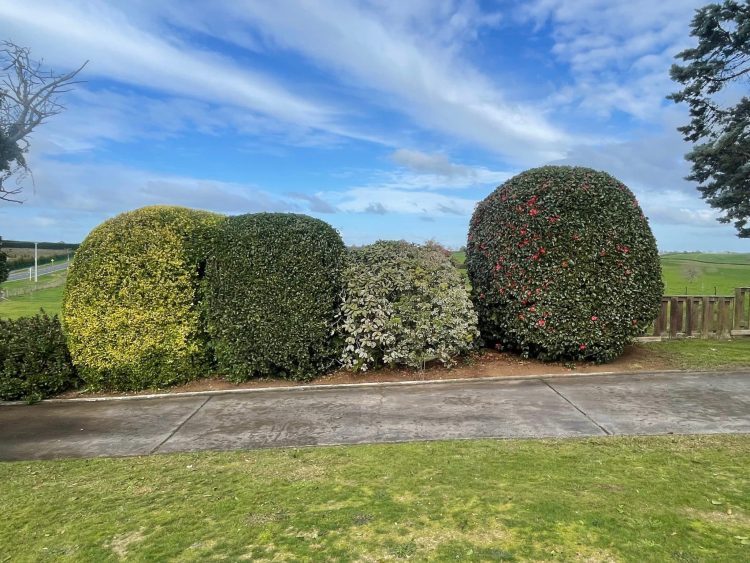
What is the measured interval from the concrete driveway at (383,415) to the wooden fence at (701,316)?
3190 millimetres

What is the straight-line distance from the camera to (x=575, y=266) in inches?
292

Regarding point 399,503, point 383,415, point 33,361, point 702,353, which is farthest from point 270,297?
point 702,353

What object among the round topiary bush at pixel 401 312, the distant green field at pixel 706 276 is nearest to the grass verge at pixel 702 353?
the round topiary bush at pixel 401 312

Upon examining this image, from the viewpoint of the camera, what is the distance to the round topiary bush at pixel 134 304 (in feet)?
23.9

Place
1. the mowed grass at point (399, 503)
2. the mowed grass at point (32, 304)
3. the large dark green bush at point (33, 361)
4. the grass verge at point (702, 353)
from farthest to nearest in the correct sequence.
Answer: the mowed grass at point (32, 304), the grass verge at point (702, 353), the large dark green bush at point (33, 361), the mowed grass at point (399, 503)

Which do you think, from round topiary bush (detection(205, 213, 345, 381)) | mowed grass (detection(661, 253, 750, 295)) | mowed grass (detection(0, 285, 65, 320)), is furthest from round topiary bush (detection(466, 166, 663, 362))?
mowed grass (detection(0, 285, 65, 320))

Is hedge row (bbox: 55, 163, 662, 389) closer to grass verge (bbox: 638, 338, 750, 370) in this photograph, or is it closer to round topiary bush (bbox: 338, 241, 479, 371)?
round topiary bush (bbox: 338, 241, 479, 371)

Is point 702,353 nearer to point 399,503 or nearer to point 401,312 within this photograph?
point 401,312

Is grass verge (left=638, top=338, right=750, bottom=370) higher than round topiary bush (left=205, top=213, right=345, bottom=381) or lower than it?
lower

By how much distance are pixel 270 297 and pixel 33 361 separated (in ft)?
11.3

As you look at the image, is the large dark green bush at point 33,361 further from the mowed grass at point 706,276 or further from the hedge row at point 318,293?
the mowed grass at point 706,276

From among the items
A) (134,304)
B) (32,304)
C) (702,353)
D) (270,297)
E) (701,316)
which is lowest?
(702,353)

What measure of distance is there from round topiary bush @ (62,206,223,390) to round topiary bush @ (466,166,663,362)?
4704 mm

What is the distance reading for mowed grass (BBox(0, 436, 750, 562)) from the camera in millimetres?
2873
